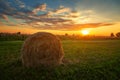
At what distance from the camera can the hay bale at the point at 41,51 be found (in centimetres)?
1017

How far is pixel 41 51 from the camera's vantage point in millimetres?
10359

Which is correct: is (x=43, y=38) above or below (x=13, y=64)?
above

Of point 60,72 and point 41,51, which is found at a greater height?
point 41,51

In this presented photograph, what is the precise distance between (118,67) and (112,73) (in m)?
1.32

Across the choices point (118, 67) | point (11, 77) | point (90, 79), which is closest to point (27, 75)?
point (11, 77)

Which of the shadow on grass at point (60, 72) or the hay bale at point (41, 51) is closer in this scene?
the shadow on grass at point (60, 72)

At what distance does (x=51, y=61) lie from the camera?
10.4m

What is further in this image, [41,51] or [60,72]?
[41,51]

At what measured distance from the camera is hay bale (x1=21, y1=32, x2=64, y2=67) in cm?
1017

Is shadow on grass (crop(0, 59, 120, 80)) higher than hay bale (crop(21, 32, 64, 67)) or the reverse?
the reverse

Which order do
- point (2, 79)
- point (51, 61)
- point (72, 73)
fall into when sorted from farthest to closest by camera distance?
point (51, 61)
point (72, 73)
point (2, 79)

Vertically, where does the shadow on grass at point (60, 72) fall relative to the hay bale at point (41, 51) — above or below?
below

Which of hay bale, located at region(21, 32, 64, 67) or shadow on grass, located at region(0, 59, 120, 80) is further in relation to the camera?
hay bale, located at region(21, 32, 64, 67)

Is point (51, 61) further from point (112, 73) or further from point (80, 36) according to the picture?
point (80, 36)
